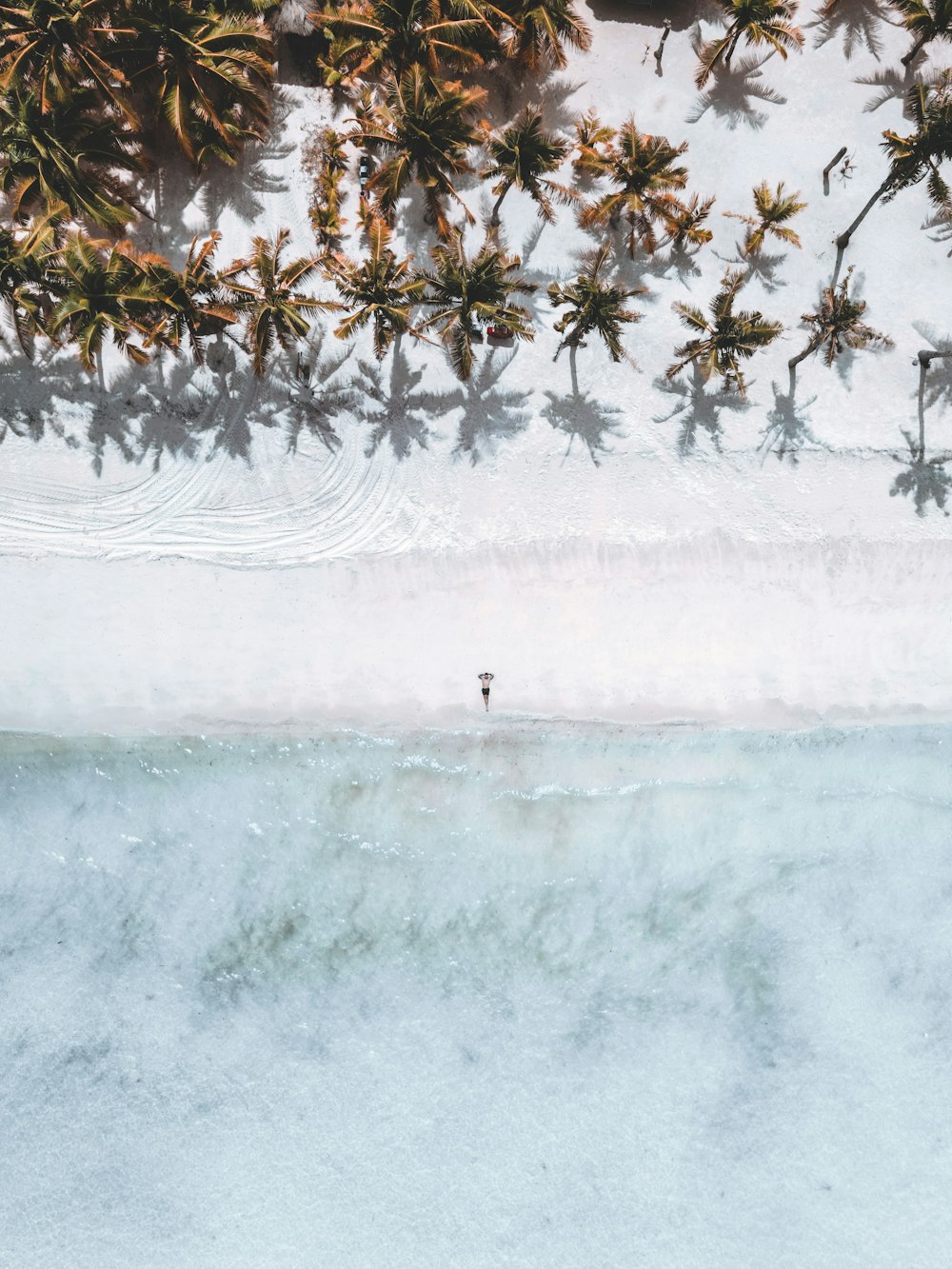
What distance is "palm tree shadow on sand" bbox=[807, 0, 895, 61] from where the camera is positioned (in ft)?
48.3

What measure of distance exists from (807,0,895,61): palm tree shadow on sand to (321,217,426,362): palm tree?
8736 millimetres

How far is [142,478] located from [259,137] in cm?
610

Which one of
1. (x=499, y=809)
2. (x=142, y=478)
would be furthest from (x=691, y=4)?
(x=499, y=809)

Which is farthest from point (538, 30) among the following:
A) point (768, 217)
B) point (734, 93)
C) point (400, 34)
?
point (768, 217)

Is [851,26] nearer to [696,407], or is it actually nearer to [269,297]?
[696,407]

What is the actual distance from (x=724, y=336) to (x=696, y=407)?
1490 mm

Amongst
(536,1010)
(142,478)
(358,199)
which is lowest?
(536,1010)

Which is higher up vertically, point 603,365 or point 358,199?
point 358,199

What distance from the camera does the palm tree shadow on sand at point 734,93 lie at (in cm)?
1470

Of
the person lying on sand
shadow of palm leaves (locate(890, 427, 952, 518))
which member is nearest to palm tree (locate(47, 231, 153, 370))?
the person lying on sand

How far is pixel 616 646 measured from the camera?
575 inches

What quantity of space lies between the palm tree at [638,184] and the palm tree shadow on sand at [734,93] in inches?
40.5

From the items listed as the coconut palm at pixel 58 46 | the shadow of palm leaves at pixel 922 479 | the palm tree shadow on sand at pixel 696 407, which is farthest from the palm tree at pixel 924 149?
the coconut palm at pixel 58 46

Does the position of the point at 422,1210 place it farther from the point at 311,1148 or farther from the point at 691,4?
the point at 691,4
